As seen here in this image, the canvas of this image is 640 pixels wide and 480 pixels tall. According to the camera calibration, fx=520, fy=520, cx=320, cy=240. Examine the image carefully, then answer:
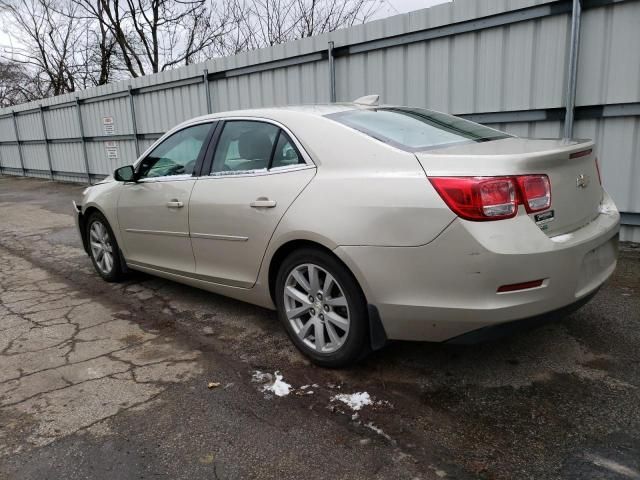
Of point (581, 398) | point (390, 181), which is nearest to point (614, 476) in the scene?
point (581, 398)

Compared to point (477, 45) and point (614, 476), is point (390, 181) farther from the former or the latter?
point (477, 45)

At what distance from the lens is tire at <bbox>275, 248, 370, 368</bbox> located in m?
2.88

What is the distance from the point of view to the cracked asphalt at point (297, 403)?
2.31 metres

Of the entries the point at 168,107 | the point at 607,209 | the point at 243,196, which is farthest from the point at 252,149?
the point at 168,107

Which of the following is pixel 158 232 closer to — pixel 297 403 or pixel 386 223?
pixel 297 403

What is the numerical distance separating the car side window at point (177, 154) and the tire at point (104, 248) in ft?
2.90

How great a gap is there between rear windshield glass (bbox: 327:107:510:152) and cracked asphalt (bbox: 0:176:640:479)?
133 cm

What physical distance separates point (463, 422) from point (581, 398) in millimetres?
682

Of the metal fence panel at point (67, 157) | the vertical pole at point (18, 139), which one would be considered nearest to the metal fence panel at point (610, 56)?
the metal fence panel at point (67, 157)

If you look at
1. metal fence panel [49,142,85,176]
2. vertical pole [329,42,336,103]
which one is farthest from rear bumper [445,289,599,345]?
metal fence panel [49,142,85,176]

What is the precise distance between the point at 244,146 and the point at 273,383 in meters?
1.66

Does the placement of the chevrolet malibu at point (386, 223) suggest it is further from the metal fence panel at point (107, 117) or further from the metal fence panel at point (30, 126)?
the metal fence panel at point (30, 126)

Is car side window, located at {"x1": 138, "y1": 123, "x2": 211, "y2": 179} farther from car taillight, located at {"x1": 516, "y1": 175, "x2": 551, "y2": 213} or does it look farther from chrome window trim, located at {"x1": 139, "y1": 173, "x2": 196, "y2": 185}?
car taillight, located at {"x1": 516, "y1": 175, "x2": 551, "y2": 213}

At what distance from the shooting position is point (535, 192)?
2533mm
